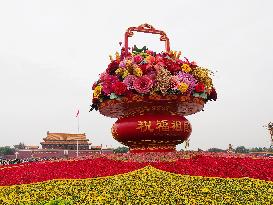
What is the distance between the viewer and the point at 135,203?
11.8ft

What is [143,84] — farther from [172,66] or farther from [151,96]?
[172,66]

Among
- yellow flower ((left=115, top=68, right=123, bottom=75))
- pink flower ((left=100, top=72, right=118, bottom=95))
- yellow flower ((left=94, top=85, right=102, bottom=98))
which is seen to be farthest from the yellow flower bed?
yellow flower ((left=94, top=85, right=102, bottom=98))

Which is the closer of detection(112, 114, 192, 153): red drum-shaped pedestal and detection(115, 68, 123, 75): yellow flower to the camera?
detection(112, 114, 192, 153): red drum-shaped pedestal

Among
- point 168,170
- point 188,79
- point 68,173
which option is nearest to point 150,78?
point 188,79

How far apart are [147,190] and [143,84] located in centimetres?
334

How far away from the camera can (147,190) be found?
4086 millimetres

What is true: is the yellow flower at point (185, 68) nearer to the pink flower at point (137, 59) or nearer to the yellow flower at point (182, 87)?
the yellow flower at point (182, 87)

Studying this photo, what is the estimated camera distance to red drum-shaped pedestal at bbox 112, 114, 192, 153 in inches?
286

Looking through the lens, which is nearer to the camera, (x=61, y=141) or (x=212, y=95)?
(x=212, y=95)

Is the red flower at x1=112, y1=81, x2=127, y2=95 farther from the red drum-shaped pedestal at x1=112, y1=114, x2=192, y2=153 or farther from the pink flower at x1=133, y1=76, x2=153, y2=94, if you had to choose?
the red drum-shaped pedestal at x1=112, y1=114, x2=192, y2=153

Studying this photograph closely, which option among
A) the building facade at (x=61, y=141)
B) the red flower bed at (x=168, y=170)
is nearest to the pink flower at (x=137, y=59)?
the red flower bed at (x=168, y=170)

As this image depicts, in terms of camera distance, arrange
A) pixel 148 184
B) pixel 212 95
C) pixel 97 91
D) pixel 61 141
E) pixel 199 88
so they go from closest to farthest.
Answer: pixel 148 184, pixel 199 88, pixel 97 91, pixel 212 95, pixel 61 141

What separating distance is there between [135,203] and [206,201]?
79 centimetres

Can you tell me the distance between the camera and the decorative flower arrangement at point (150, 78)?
7.18m
